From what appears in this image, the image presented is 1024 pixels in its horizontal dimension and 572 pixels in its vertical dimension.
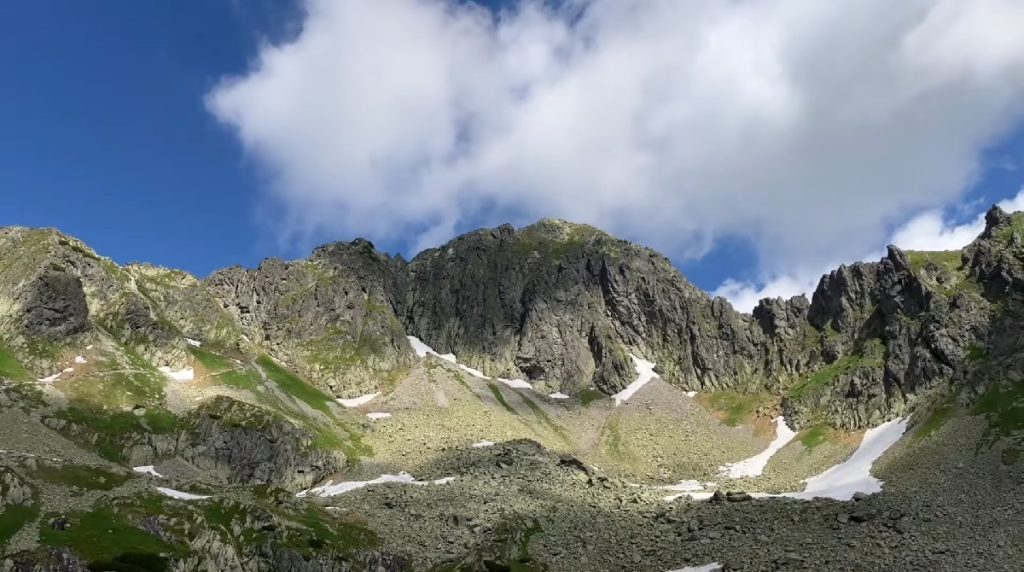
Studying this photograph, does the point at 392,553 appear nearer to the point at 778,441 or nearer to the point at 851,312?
the point at 778,441

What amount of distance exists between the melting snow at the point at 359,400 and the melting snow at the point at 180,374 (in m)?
33.9

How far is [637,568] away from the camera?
81875 mm

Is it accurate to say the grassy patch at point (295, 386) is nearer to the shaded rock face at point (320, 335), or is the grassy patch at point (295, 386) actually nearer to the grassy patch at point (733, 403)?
the shaded rock face at point (320, 335)

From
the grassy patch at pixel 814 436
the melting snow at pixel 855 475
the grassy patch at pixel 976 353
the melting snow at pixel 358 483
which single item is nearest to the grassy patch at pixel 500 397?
the melting snow at pixel 358 483

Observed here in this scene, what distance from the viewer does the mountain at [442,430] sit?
82.3 m

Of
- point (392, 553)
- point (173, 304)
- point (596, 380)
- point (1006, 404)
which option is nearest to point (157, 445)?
point (392, 553)

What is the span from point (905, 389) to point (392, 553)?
119874 millimetres

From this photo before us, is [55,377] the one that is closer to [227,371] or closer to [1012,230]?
[227,371]

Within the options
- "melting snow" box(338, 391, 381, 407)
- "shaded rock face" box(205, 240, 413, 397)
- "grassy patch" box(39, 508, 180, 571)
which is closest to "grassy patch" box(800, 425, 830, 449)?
"melting snow" box(338, 391, 381, 407)

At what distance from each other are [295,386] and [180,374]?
2420 cm

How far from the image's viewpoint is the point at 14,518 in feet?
234

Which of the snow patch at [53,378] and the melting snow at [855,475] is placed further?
the snow patch at [53,378]

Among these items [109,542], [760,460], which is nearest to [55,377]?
[109,542]

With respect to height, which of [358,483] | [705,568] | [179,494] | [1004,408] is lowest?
[705,568]
